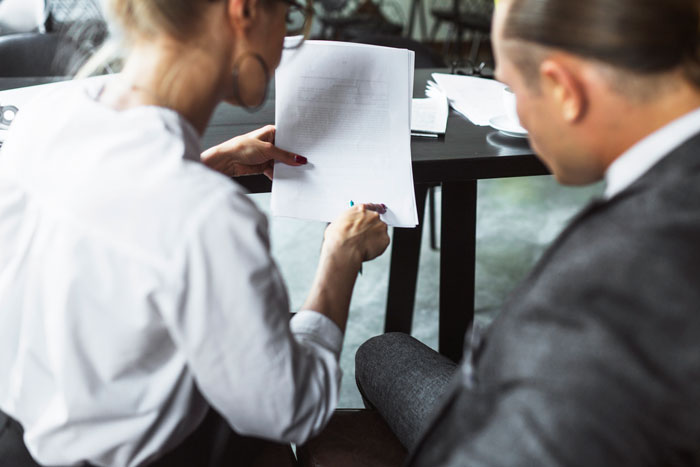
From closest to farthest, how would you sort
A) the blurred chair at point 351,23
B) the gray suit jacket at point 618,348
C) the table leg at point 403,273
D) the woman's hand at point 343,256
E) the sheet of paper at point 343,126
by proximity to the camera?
the gray suit jacket at point 618,348, the woman's hand at point 343,256, the sheet of paper at point 343,126, the table leg at point 403,273, the blurred chair at point 351,23

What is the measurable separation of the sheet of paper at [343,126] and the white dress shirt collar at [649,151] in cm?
47

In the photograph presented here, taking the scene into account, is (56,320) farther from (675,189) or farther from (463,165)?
(463,165)

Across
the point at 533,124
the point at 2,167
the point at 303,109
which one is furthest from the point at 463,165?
the point at 2,167

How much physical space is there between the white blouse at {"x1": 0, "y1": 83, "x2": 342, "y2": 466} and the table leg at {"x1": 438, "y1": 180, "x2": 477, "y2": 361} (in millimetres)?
790

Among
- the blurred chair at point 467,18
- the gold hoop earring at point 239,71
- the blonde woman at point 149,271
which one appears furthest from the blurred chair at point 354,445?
the blurred chair at point 467,18

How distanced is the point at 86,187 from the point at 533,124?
0.46m

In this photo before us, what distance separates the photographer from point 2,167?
0.78m

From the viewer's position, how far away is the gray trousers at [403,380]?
0.96 m

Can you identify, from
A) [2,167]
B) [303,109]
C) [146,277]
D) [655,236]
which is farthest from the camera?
[303,109]

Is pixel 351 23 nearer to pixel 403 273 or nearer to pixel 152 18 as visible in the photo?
pixel 403 273

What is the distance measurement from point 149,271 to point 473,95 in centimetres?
104

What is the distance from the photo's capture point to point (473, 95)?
5.00ft

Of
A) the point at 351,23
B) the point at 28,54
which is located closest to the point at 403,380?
the point at 28,54

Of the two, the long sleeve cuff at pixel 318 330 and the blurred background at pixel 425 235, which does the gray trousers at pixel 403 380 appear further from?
the blurred background at pixel 425 235
